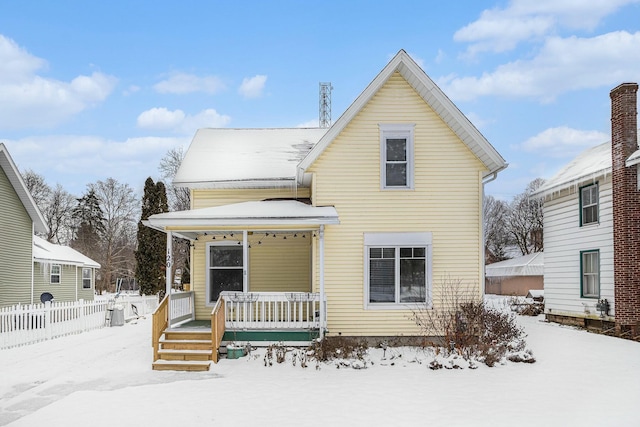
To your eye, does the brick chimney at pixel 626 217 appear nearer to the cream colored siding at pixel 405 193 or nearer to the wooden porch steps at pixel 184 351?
the cream colored siding at pixel 405 193

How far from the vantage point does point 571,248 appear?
19000 millimetres

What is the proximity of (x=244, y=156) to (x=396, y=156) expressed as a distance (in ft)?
18.5

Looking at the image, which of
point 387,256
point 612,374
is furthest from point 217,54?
point 612,374

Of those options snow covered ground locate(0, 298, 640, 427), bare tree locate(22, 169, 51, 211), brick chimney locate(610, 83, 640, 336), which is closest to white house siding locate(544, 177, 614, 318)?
brick chimney locate(610, 83, 640, 336)

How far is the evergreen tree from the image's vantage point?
28.9 metres

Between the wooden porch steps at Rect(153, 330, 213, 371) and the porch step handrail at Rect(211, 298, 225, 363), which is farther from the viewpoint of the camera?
the porch step handrail at Rect(211, 298, 225, 363)

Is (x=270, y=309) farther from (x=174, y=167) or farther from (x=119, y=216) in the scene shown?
(x=119, y=216)

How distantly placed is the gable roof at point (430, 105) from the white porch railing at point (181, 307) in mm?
4609

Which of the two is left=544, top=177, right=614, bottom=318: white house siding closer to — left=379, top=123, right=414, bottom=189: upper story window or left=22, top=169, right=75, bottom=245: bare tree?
left=379, top=123, right=414, bottom=189: upper story window

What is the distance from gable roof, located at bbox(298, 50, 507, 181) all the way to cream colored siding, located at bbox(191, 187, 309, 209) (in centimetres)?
249

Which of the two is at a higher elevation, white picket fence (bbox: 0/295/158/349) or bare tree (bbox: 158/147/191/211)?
bare tree (bbox: 158/147/191/211)

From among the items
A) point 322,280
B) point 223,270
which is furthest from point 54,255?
point 322,280

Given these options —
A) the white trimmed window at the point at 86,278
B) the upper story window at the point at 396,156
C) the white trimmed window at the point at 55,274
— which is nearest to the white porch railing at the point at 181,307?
the upper story window at the point at 396,156

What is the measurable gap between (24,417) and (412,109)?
10863 millimetres
